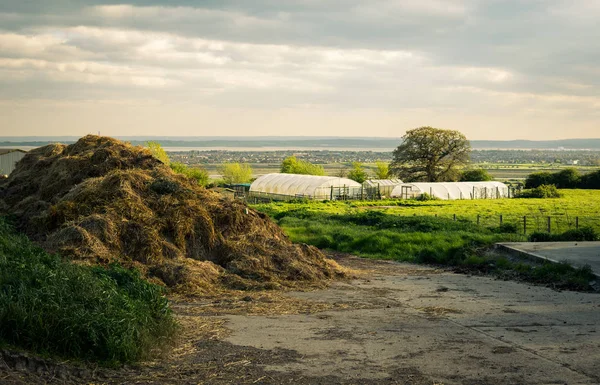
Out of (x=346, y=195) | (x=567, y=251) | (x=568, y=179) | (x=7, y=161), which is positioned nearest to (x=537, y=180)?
(x=568, y=179)

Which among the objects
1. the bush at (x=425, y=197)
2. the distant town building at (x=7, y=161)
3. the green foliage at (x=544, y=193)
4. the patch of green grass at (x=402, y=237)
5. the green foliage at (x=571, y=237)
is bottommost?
the bush at (x=425, y=197)

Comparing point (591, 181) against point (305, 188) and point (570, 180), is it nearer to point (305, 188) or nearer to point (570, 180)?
point (570, 180)

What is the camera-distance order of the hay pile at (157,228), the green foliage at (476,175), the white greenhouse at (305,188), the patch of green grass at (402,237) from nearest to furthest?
1. the hay pile at (157,228)
2. the patch of green grass at (402,237)
3. the white greenhouse at (305,188)
4. the green foliage at (476,175)

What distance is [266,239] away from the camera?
17594 mm

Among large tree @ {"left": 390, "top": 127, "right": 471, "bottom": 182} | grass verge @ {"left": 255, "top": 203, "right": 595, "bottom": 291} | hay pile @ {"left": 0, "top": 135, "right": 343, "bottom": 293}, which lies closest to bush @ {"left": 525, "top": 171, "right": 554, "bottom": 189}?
large tree @ {"left": 390, "top": 127, "right": 471, "bottom": 182}

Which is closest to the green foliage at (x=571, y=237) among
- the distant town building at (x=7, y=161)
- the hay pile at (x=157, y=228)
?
the hay pile at (x=157, y=228)

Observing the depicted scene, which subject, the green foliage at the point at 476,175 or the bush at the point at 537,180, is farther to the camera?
the green foliage at the point at 476,175

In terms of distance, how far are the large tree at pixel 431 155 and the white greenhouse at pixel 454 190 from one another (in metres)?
10.8

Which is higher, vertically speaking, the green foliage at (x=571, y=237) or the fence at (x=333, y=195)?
the green foliage at (x=571, y=237)

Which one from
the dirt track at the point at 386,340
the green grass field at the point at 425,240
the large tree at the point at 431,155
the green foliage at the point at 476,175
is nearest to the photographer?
the dirt track at the point at 386,340

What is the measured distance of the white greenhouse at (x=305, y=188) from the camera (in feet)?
205

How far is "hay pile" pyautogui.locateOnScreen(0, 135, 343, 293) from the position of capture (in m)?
15.2

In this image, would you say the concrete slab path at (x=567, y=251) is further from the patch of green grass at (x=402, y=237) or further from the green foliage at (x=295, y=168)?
the green foliage at (x=295, y=168)

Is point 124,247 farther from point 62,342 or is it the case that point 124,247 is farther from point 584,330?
Answer: point 584,330
